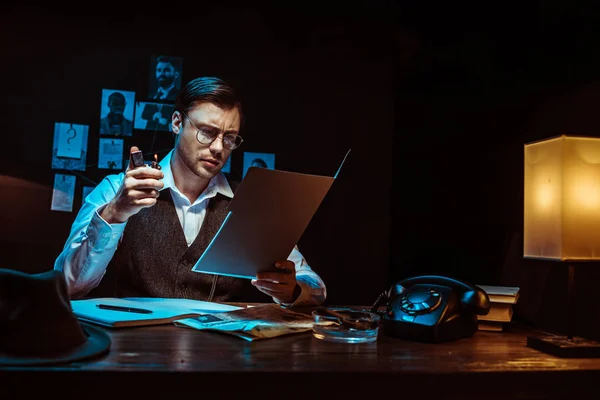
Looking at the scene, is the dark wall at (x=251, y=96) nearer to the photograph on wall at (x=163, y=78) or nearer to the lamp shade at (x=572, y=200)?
the photograph on wall at (x=163, y=78)

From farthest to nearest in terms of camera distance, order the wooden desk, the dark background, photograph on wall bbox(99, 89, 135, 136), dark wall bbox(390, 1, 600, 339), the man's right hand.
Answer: photograph on wall bbox(99, 89, 135, 136) < the dark background < dark wall bbox(390, 1, 600, 339) < the man's right hand < the wooden desk

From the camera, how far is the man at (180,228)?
169 cm

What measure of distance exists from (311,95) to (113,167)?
118 centimetres

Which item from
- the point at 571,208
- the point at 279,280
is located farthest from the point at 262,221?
the point at 571,208

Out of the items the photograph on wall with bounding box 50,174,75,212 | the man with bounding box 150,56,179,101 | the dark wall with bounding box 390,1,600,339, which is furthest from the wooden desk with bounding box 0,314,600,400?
the man with bounding box 150,56,179,101

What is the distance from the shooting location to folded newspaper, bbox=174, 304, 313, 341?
46.3 inches

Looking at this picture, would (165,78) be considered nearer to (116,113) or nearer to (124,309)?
(116,113)

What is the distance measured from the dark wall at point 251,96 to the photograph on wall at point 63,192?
3 cm

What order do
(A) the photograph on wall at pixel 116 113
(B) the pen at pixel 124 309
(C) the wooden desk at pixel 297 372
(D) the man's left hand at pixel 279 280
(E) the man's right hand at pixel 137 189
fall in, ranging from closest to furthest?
(C) the wooden desk at pixel 297 372 < (B) the pen at pixel 124 309 < (E) the man's right hand at pixel 137 189 < (D) the man's left hand at pixel 279 280 < (A) the photograph on wall at pixel 116 113

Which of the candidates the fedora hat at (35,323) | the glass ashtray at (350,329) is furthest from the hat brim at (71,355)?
the glass ashtray at (350,329)

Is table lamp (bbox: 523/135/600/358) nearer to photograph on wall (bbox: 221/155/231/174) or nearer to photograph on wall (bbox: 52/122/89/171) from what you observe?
photograph on wall (bbox: 221/155/231/174)

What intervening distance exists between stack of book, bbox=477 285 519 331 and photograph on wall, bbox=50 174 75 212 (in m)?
2.20

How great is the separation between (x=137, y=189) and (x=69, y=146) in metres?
1.51

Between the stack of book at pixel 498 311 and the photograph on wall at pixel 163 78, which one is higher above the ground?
the photograph on wall at pixel 163 78
